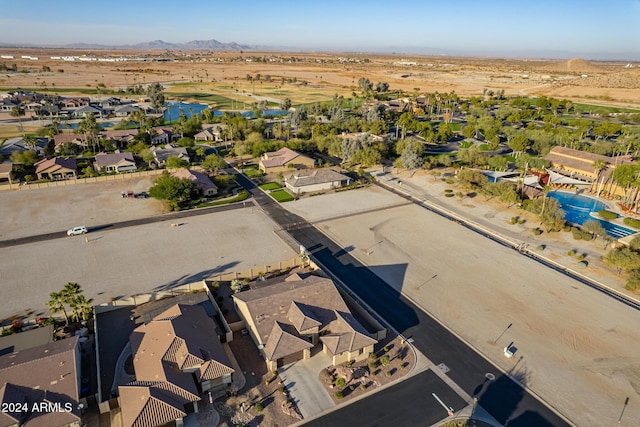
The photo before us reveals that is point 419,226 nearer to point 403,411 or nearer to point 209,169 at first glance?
point 403,411

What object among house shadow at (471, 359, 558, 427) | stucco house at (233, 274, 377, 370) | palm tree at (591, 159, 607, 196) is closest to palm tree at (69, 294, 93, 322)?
stucco house at (233, 274, 377, 370)

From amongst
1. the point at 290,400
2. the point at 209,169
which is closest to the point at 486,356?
the point at 290,400

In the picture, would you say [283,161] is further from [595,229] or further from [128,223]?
[595,229]

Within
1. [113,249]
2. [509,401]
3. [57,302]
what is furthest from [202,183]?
[509,401]

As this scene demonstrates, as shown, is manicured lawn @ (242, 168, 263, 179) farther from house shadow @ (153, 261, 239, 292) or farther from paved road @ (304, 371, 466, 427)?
paved road @ (304, 371, 466, 427)

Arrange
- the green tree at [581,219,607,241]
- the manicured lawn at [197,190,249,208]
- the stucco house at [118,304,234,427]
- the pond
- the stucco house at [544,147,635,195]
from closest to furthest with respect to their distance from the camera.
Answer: the stucco house at [118,304,234,427] < the green tree at [581,219,607,241] < the manicured lawn at [197,190,249,208] < the stucco house at [544,147,635,195] < the pond

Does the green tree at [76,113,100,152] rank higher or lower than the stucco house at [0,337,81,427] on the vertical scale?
higher
